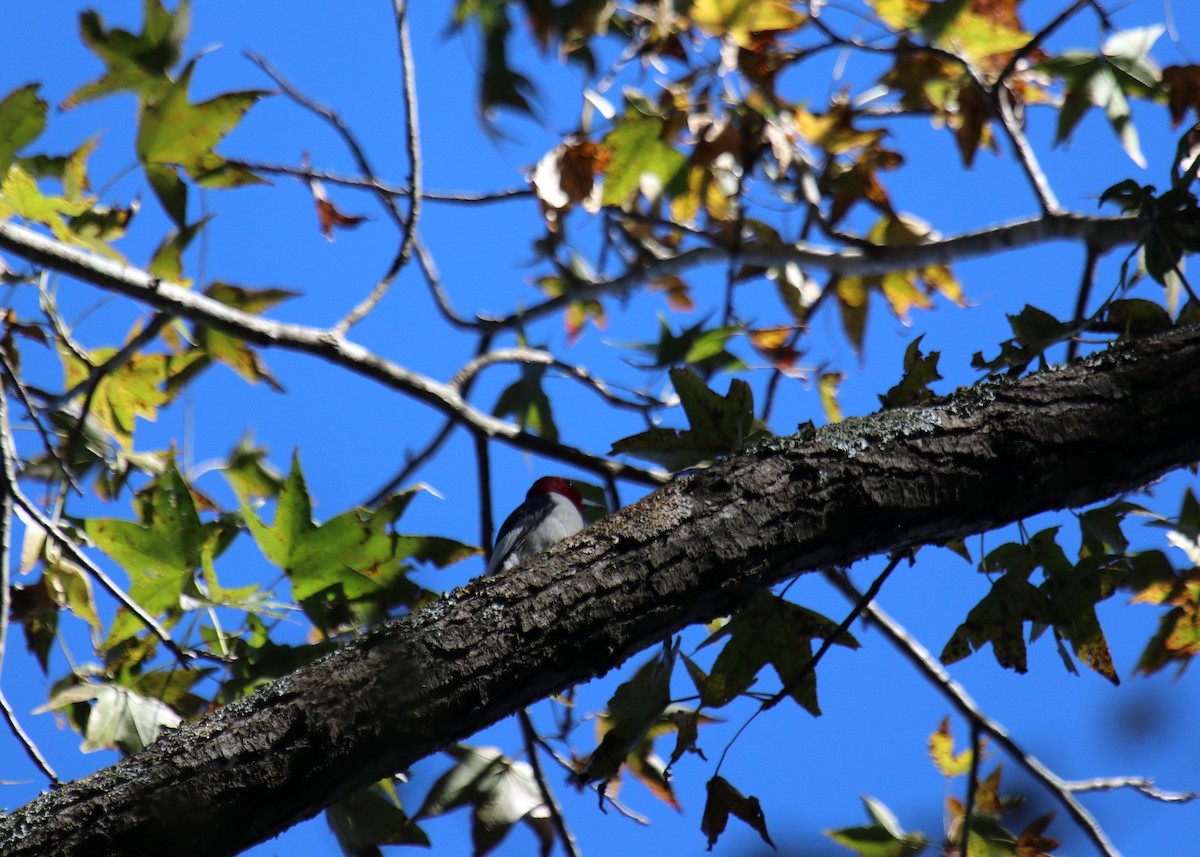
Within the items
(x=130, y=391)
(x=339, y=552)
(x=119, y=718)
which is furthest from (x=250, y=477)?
(x=339, y=552)

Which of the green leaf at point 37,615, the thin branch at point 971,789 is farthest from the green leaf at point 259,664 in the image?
the thin branch at point 971,789

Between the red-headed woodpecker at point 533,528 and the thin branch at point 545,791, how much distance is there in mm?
474

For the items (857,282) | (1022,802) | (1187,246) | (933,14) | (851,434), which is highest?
(857,282)

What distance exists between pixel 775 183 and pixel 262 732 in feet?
9.30

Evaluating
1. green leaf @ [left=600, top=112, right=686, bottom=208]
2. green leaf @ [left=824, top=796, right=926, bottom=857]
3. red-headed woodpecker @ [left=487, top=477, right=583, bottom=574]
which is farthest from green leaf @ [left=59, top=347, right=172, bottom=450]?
green leaf @ [left=824, top=796, right=926, bottom=857]

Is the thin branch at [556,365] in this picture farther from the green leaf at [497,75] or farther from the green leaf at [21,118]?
the green leaf at [497,75]

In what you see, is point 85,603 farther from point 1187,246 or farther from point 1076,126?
point 1076,126

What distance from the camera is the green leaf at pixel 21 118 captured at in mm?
2256

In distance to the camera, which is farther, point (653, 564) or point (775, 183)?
point (775, 183)

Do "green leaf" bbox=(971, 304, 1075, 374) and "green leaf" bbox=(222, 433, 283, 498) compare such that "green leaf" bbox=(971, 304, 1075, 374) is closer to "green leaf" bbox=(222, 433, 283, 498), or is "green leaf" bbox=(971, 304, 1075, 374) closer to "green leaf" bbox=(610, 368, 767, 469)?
"green leaf" bbox=(610, 368, 767, 469)

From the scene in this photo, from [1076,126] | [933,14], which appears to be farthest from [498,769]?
[1076,126]

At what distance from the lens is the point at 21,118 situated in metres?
2.29

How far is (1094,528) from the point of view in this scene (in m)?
1.84

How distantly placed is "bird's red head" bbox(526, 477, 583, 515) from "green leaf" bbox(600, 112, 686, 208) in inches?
36.5
